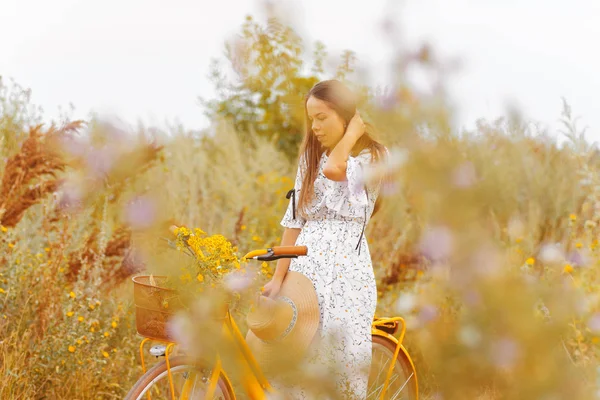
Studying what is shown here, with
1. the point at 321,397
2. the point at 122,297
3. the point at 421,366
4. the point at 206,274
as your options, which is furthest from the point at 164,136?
the point at 321,397

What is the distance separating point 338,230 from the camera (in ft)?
9.20

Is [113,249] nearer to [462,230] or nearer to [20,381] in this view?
[20,381]

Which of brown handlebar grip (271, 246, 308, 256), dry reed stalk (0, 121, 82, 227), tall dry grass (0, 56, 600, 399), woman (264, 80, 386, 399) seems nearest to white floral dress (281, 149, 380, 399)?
woman (264, 80, 386, 399)

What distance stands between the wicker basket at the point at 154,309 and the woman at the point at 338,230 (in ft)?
2.30

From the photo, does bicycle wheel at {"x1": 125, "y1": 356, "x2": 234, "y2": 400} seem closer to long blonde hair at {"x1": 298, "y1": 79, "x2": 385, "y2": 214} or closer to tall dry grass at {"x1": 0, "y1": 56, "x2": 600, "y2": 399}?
tall dry grass at {"x1": 0, "y1": 56, "x2": 600, "y2": 399}

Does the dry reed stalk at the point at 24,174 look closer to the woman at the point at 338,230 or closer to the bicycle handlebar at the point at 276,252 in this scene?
the woman at the point at 338,230

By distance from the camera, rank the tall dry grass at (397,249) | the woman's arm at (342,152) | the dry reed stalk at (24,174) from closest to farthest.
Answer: the tall dry grass at (397,249), the woman's arm at (342,152), the dry reed stalk at (24,174)

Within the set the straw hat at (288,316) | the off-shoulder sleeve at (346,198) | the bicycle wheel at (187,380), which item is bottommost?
the bicycle wheel at (187,380)

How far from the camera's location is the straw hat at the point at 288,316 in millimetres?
2426

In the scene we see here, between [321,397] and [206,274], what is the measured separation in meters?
1.20

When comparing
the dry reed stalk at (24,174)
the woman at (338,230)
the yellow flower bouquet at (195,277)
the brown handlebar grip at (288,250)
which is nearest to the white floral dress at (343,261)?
the woman at (338,230)

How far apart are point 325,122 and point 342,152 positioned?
18cm

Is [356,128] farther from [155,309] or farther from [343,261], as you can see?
[155,309]

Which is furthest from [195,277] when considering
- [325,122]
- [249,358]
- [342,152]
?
[325,122]
